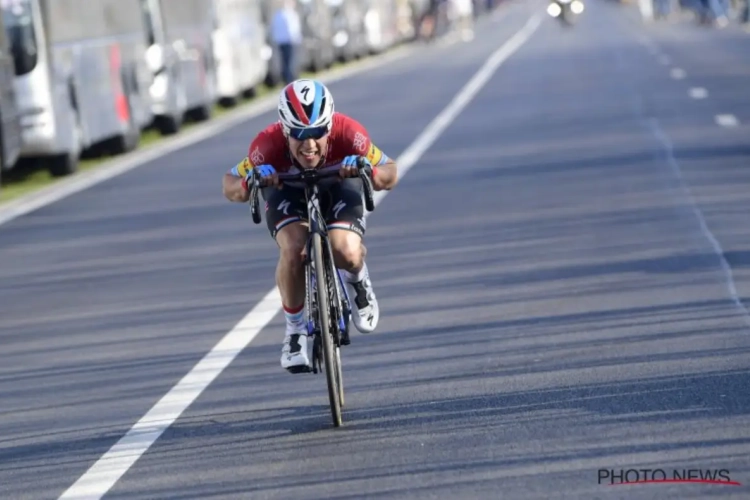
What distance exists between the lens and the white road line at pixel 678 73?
3616cm

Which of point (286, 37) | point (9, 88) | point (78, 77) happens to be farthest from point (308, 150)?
point (286, 37)

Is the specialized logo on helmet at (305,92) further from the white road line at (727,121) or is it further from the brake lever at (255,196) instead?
the white road line at (727,121)

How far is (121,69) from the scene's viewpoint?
26406 millimetres

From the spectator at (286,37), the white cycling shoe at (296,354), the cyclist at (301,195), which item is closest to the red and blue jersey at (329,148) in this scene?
the cyclist at (301,195)

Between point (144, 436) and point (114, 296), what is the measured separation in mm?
4942

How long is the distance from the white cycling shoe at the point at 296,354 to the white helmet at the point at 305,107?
0.90 meters

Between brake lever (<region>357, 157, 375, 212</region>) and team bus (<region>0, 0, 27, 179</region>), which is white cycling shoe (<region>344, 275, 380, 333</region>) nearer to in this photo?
brake lever (<region>357, 157, 375, 212</region>)

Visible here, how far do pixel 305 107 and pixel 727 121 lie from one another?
1751 cm

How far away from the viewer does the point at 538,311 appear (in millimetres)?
11188

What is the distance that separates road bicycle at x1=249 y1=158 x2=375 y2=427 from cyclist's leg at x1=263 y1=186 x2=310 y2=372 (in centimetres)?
5

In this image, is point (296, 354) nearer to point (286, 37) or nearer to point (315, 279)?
point (315, 279)

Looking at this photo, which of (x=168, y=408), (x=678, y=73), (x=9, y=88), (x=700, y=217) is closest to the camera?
(x=168, y=408)

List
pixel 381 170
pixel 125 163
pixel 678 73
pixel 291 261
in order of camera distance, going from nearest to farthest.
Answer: pixel 291 261, pixel 381 170, pixel 125 163, pixel 678 73

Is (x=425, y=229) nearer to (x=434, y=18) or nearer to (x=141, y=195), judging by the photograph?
(x=141, y=195)
